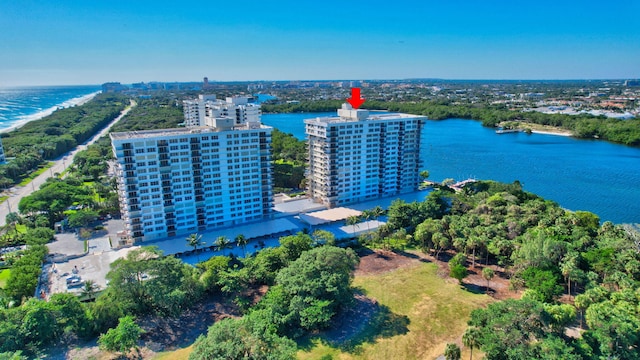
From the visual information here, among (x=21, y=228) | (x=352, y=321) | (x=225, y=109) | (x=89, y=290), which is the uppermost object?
(x=225, y=109)

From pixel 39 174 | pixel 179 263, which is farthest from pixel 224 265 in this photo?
pixel 39 174

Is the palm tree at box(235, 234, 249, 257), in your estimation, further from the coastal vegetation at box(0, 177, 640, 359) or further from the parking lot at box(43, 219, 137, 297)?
the parking lot at box(43, 219, 137, 297)

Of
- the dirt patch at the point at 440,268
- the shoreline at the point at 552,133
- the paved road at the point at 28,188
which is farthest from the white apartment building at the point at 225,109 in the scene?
the shoreline at the point at 552,133

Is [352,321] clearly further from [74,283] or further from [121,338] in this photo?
[74,283]

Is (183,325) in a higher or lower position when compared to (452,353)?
lower

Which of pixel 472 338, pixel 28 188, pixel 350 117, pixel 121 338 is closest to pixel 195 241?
pixel 121 338

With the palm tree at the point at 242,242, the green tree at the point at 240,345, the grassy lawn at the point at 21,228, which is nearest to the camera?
the green tree at the point at 240,345

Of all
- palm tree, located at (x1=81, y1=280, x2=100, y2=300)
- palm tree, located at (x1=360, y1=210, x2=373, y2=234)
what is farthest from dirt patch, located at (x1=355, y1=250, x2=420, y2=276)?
palm tree, located at (x1=81, y1=280, x2=100, y2=300)

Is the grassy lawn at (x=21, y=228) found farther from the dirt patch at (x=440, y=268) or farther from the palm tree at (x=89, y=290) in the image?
the dirt patch at (x=440, y=268)
